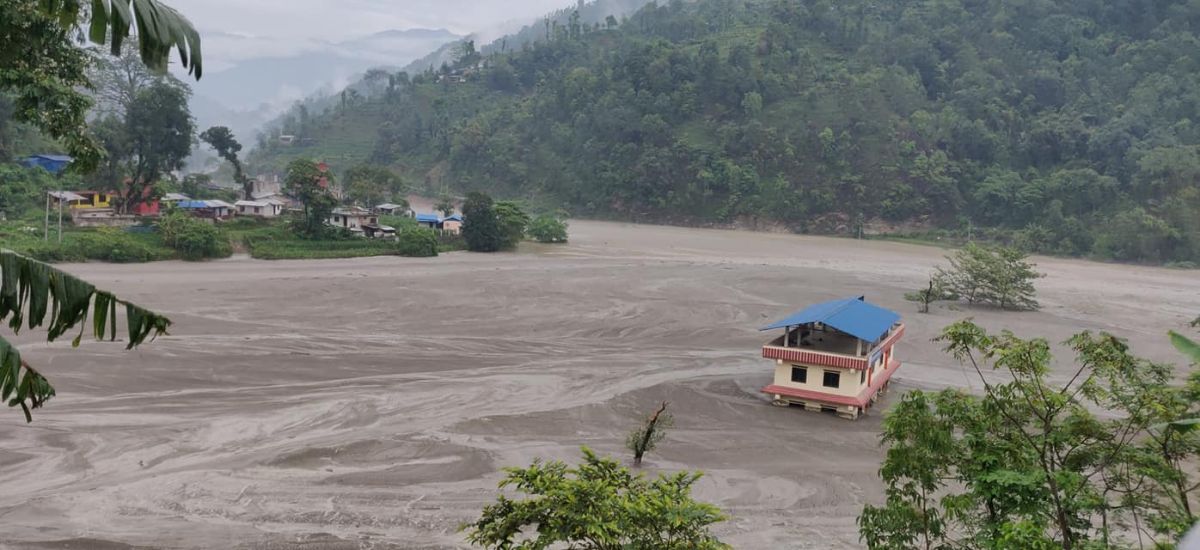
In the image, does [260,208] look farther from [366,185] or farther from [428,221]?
[428,221]

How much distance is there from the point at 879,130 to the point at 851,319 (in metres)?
61.0

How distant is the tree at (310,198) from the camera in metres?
43.0

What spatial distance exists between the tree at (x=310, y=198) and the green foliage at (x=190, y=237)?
5799mm

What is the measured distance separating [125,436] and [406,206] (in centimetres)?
4749

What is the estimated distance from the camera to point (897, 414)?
7.54 metres

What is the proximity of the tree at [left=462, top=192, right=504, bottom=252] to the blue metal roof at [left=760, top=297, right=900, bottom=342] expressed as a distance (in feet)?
93.5

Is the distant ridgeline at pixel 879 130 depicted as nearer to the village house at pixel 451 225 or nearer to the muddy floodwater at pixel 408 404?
A: the muddy floodwater at pixel 408 404

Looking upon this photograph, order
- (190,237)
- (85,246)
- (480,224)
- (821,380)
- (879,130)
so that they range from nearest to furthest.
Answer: (821,380) → (85,246) → (190,237) → (480,224) → (879,130)

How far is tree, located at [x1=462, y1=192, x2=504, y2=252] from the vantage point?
46.7 meters

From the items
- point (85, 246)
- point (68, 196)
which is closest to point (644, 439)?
point (85, 246)

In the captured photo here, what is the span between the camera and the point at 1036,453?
→ 7047 millimetres

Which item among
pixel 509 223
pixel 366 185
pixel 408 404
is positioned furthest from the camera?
pixel 366 185

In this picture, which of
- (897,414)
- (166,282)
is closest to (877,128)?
(166,282)

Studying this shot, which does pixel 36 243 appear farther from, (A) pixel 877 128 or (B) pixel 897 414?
(A) pixel 877 128
